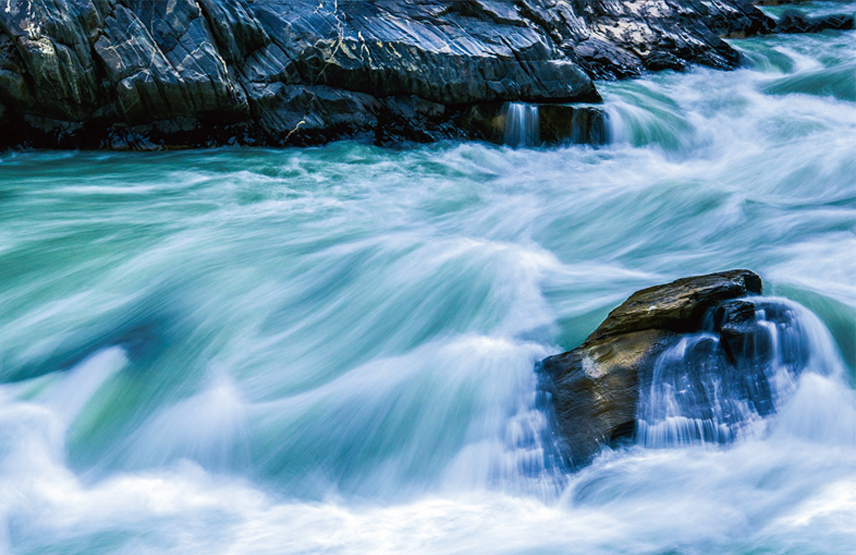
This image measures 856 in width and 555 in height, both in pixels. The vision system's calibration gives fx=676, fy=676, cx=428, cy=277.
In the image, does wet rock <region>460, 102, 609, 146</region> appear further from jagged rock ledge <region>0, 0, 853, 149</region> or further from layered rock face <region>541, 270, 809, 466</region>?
layered rock face <region>541, 270, 809, 466</region>

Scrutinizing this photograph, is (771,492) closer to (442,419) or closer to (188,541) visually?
(442,419)

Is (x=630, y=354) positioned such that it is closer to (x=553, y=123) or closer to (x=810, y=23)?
(x=553, y=123)

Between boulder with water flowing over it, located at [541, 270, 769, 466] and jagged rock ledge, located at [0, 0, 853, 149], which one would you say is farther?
jagged rock ledge, located at [0, 0, 853, 149]

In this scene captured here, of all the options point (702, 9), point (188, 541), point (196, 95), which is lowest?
point (188, 541)

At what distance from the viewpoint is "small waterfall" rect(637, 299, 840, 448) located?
330 centimetres

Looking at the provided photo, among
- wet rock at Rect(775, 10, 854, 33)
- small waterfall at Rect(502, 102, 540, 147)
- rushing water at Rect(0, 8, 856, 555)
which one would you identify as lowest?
rushing water at Rect(0, 8, 856, 555)

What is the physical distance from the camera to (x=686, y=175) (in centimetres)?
686

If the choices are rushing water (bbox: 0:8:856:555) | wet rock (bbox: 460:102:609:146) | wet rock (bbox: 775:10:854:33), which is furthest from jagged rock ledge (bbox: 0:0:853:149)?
wet rock (bbox: 775:10:854:33)

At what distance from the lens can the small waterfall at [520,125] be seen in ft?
24.1

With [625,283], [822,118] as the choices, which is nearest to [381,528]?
[625,283]

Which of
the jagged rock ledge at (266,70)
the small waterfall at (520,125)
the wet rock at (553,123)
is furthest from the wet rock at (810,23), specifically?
the small waterfall at (520,125)

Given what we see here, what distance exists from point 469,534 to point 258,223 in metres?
3.59

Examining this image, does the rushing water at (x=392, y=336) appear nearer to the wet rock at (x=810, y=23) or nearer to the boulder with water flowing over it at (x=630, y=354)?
the boulder with water flowing over it at (x=630, y=354)

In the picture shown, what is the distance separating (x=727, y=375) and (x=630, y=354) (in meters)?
0.48
